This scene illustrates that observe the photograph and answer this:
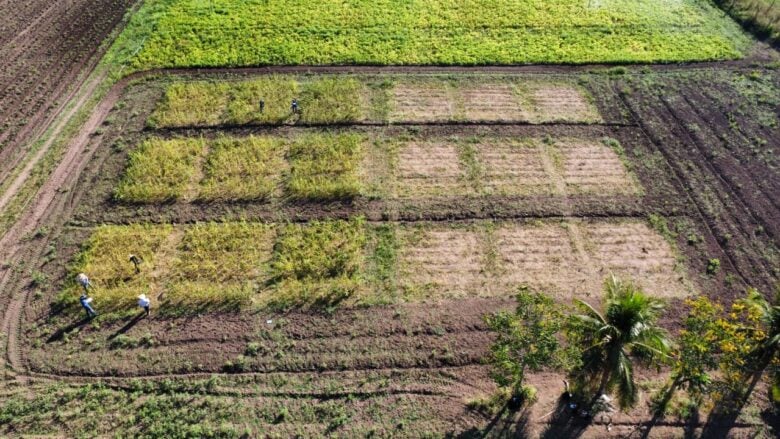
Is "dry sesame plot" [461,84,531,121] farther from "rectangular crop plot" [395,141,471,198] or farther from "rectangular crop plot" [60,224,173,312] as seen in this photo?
"rectangular crop plot" [60,224,173,312]

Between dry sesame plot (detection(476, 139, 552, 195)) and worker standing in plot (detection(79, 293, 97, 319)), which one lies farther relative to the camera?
dry sesame plot (detection(476, 139, 552, 195))

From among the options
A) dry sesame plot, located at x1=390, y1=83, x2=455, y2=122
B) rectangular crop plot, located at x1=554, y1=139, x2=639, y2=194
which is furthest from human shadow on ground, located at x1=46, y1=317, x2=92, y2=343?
rectangular crop plot, located at x1=554, y1=139, x2=639, y2=194

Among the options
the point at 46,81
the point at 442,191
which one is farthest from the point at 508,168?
the point at 46,81

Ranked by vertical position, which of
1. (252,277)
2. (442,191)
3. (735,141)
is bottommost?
(252,277)

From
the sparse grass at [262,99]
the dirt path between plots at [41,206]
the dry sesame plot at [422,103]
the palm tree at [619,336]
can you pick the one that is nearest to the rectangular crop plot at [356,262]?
the dirt path between plots at [41,206]

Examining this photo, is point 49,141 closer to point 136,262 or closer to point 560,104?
point 136,262

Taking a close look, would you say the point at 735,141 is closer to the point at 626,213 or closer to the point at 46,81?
the point at 626,213

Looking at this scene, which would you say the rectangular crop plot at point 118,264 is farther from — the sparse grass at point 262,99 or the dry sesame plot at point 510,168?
the dry sesame plot at point 510,168
